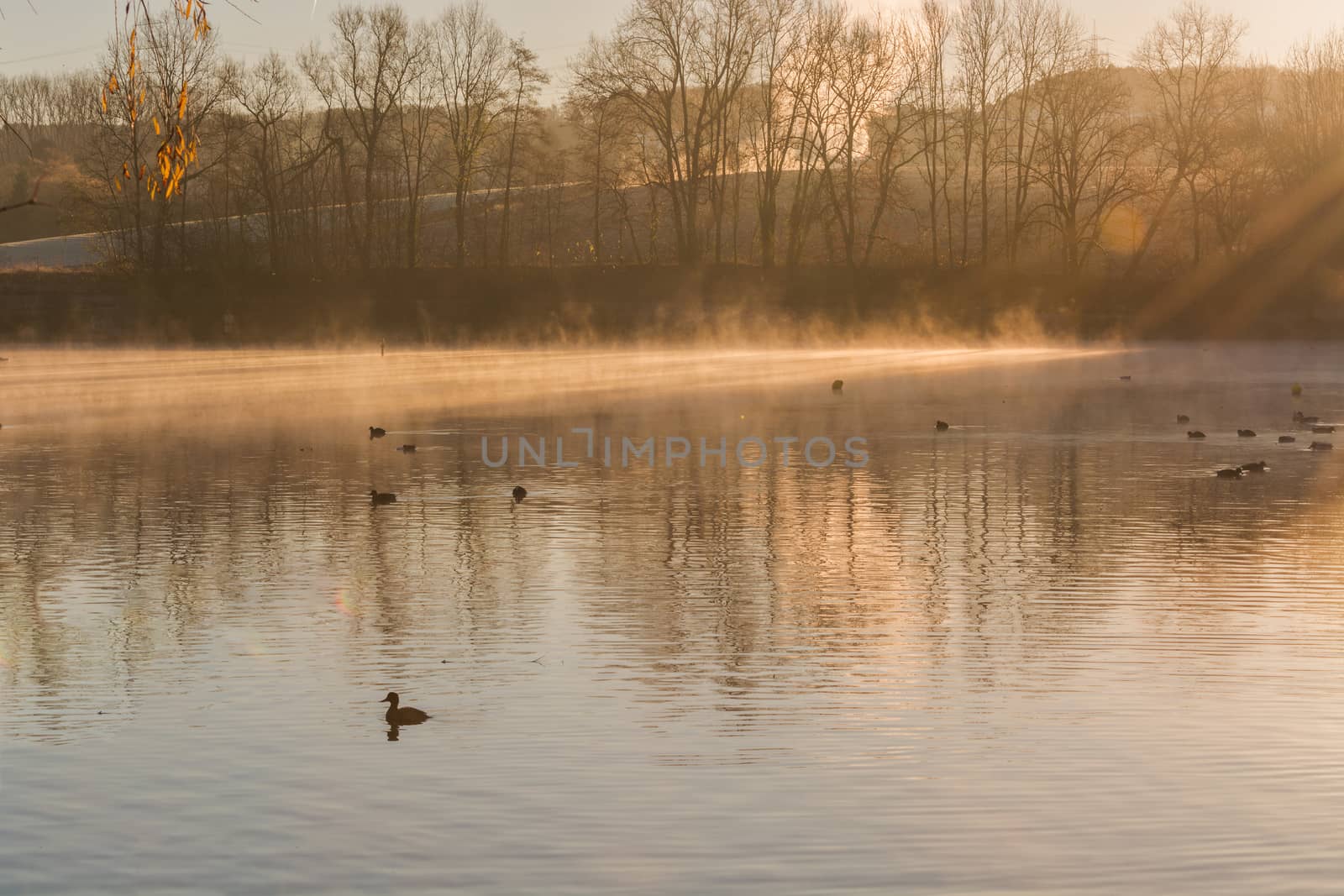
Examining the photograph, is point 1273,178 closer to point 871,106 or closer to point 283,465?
point 871,106

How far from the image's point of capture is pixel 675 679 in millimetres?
10758

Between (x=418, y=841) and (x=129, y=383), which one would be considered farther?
(x=129, y=383)

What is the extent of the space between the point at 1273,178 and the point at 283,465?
77934 millimetres

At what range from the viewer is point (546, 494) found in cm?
2114

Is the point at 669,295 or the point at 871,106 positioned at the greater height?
the point at 871,106

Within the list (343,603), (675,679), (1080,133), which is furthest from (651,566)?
(1080,133)

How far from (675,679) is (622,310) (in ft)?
231

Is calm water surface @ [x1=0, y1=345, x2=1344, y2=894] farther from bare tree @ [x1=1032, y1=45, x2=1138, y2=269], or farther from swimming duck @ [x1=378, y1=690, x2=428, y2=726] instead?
bare tree @ [x1=1032, y1=45, x2=1138, y2=269]

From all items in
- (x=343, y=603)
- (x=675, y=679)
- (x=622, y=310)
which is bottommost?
(x=675, y=679)

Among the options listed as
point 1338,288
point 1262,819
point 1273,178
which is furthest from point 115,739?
point 1273,178

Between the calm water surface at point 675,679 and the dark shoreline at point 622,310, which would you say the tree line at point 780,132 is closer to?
the dark shoreline at point 622,310

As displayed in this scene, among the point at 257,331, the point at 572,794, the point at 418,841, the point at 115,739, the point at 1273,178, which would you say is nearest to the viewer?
the point at 418,841

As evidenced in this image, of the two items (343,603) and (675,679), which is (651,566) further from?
(675,679)

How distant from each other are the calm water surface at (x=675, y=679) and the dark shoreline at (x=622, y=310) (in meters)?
55.1
